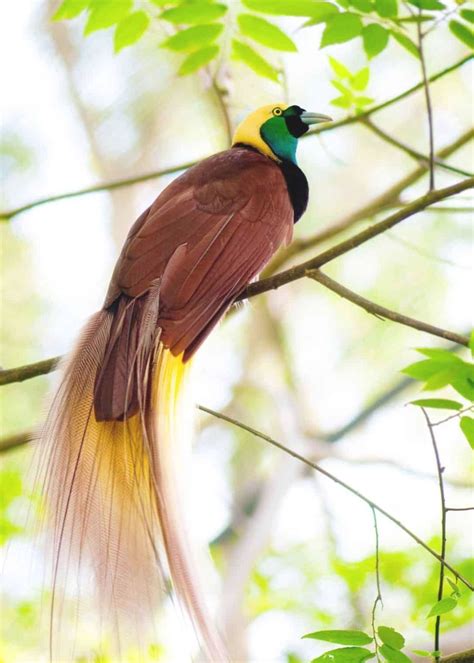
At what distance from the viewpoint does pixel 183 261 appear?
2555 mm

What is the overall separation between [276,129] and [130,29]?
3.25ft

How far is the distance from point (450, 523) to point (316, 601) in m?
1.27

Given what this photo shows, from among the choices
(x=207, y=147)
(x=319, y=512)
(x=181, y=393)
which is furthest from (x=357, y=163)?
(x=181, y=393)

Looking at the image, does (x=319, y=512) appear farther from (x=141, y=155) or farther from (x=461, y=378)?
(x=461, y=378)

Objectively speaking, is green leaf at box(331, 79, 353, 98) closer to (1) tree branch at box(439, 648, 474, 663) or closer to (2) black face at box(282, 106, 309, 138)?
(2) black face at box(282, 106, 309, 138)

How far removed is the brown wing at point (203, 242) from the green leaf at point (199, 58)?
36cm


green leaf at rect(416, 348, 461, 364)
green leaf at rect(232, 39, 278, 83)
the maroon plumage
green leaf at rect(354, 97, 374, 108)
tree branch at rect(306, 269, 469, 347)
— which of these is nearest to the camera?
green leaf at rect(416, 348, 461, 364)

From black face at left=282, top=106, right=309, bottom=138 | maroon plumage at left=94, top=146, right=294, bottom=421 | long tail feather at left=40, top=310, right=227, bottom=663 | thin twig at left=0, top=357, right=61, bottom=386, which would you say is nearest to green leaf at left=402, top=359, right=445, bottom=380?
long tail feather at left=40, top=310, right=227, bottom=663

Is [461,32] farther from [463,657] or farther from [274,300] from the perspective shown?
[274,300]

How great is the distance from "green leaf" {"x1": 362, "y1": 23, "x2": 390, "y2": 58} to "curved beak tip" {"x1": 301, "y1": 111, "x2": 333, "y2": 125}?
109 cm

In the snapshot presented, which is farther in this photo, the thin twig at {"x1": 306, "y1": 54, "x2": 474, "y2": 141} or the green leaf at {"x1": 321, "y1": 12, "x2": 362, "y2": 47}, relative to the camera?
the thin twig at {"x1": 306, "y1": 54, "x2": 474, "y2": 141}

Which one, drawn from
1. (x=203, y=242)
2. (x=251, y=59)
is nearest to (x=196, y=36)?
(x=251, y=59)

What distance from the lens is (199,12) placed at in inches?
97.0

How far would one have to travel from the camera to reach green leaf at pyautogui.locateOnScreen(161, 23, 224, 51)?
2.54 meters
